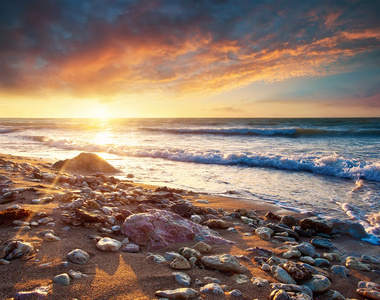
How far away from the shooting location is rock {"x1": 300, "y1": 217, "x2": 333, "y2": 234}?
3.89m

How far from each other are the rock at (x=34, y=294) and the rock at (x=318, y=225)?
152 inches

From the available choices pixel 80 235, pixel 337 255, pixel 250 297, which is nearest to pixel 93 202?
pixel 80 235

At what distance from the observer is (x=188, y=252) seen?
260cm

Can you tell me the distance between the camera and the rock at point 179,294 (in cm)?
186

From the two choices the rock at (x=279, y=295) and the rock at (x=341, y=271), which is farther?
the rock at (x=341, y=271)

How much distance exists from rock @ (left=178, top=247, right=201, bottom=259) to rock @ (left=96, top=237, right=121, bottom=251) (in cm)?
72

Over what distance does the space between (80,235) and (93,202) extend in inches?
46.1

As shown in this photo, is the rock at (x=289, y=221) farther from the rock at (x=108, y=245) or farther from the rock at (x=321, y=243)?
the rock at (x=108, y=245)

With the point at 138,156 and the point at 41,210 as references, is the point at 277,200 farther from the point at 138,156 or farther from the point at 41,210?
the point at 138,156

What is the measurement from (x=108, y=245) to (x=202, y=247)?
1087 mm

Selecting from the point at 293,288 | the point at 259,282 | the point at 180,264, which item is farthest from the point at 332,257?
the point at 180,264

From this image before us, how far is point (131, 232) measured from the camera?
9.57 feet

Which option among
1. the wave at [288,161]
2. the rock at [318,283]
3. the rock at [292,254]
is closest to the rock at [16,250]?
the rock at [318,283]

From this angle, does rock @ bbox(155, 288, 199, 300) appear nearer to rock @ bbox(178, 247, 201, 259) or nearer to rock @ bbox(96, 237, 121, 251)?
rock @ bbox(178, 247, 201, 259)
